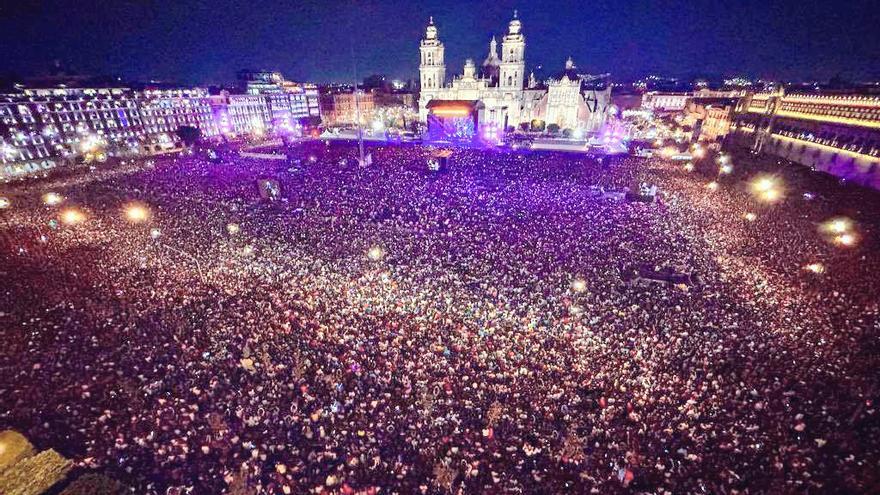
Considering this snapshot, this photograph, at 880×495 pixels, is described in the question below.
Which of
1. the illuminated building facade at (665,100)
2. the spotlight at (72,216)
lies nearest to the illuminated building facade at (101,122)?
the spotlight at (72,216)

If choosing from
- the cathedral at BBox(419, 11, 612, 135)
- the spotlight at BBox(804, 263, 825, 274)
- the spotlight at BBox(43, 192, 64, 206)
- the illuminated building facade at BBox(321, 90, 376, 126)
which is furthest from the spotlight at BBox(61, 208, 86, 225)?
the illuminated building facade at BBox(321, 90, 376, 126)

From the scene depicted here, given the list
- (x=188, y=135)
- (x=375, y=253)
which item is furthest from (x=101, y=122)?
(x=375, y=253)

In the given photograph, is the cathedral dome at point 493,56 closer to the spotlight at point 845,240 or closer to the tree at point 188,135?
the tree at point 188,135

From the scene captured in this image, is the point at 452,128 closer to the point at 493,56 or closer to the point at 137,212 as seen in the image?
the point at 493,56

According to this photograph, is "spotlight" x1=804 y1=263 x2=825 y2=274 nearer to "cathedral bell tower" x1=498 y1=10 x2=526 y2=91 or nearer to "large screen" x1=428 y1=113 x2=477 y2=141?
"large screen" x1=428 y1=113 x2=477 y2=141

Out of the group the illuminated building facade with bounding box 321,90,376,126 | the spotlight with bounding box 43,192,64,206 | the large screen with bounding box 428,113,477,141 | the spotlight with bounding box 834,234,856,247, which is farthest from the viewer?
the illuminated building facade with bounding box 321,90,376,126

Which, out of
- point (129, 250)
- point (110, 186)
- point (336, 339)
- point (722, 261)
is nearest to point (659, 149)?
point (722, 261)
